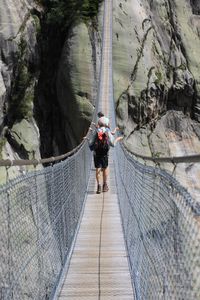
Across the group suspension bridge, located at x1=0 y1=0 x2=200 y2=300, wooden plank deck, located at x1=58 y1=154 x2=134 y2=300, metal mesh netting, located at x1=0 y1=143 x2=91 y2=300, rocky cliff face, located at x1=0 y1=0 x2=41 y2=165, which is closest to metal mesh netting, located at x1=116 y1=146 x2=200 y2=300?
suspension bridge, located at x1=0 y1=0 x2=200 y2=300

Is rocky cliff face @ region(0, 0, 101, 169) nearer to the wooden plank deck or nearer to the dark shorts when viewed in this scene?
the dark shorts

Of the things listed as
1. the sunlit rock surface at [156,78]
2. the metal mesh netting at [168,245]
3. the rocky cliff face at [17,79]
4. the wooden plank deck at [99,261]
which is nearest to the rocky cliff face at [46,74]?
the rocky cliff face at [17,79]

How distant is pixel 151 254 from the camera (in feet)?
12.3

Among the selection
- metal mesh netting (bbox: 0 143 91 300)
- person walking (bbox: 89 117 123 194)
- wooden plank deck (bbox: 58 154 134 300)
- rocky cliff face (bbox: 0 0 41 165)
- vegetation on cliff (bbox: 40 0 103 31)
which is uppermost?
vegetation on cliff (bbox: 40 0 103 31)

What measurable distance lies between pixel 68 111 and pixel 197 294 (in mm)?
19433

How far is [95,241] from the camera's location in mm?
6637

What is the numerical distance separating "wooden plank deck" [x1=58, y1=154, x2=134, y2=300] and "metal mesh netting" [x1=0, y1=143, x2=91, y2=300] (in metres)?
0.19

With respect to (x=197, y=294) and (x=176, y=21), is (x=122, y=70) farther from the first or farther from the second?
(x=197, y=294)

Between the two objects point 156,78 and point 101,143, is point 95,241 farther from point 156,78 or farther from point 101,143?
point 156,78

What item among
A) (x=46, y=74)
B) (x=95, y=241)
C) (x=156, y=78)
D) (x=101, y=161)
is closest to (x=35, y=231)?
(x=95, y=241)

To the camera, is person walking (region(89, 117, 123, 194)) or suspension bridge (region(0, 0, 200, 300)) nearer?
suspension bridge (region(0, 0, 200, 300))

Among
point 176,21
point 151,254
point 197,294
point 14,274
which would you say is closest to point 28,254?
point 14,274

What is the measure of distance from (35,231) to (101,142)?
13.9 feet

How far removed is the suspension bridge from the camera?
2.52 metres
